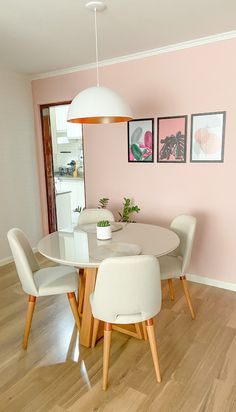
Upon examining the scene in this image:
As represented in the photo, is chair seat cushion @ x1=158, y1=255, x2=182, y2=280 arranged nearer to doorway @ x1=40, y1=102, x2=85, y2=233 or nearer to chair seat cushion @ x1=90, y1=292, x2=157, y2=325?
chair seat cushion @ x1=90, y1=292, x2=157, y2=325

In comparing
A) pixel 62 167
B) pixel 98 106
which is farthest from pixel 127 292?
pixel 62 167

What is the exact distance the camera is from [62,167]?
6.02 m

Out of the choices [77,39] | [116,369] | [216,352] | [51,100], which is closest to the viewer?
[116,369]

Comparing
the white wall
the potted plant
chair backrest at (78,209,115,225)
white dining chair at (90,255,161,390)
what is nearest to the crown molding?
the white wall

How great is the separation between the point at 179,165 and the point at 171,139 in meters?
0.29

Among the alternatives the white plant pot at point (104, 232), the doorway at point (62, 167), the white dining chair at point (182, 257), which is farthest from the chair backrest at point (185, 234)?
the doorway at point (62, 167)

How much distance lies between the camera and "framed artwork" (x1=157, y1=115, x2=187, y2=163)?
3.05 metres

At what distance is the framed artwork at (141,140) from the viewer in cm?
327

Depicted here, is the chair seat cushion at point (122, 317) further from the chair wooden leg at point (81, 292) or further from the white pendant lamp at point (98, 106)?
the white pendant lamp at point (98, 106)

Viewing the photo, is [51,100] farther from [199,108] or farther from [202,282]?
[202,282]

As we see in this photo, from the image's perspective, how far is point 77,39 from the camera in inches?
108

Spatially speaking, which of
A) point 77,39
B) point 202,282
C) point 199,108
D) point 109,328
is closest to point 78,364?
point 109,328

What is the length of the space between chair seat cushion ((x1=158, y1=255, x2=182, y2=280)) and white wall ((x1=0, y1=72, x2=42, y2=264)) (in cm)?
232

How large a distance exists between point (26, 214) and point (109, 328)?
2.76 m
